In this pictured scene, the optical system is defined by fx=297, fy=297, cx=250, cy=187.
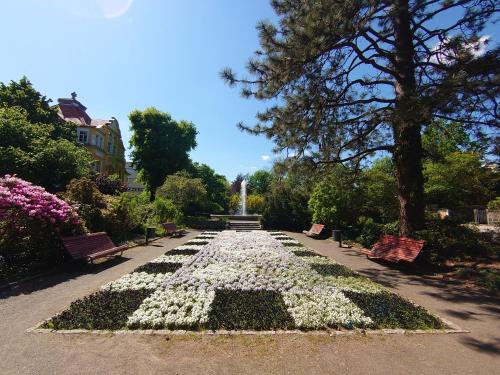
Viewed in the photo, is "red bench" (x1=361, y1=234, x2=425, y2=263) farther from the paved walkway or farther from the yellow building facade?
the yellow building facade

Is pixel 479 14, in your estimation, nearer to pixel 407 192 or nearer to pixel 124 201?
pixel 407 192

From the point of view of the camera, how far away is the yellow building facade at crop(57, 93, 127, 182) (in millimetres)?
34469

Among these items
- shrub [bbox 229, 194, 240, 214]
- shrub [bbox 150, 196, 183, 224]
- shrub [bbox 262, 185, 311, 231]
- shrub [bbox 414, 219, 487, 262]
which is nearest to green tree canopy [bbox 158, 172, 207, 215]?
shrub [bbox 150, 196, 183, 224]

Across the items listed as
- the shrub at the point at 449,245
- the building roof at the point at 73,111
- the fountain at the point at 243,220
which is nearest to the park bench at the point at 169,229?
the fountain at the point at 243,220

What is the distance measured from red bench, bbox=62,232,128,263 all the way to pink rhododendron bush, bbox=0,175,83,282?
1.23ft

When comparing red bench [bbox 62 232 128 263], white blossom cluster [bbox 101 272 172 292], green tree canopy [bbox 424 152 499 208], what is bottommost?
white blossom cluster [bbox 101 272 172 292]

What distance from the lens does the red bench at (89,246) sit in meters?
8.35

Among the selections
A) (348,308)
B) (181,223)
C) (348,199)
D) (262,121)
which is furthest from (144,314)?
(181,223)

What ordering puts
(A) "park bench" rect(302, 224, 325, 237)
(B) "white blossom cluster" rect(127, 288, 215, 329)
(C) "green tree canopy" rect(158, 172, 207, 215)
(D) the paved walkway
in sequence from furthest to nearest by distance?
(C) "green tree canopy" rect(158, 172, 207, 215), (A) "park bench" rect(302, 224, 325, 237), (B) "white blossom cluster" rect(127, 288, 215, 329), (D) the paved walkway

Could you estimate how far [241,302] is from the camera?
555cm

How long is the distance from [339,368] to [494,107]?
23.9ft

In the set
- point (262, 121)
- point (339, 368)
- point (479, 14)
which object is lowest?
point (339, 368)

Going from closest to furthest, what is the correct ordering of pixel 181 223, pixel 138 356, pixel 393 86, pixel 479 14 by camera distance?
pixel 138 356 < pixel 479 14 < pixel 393 86 < pixel 181 223

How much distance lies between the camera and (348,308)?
209 inches
